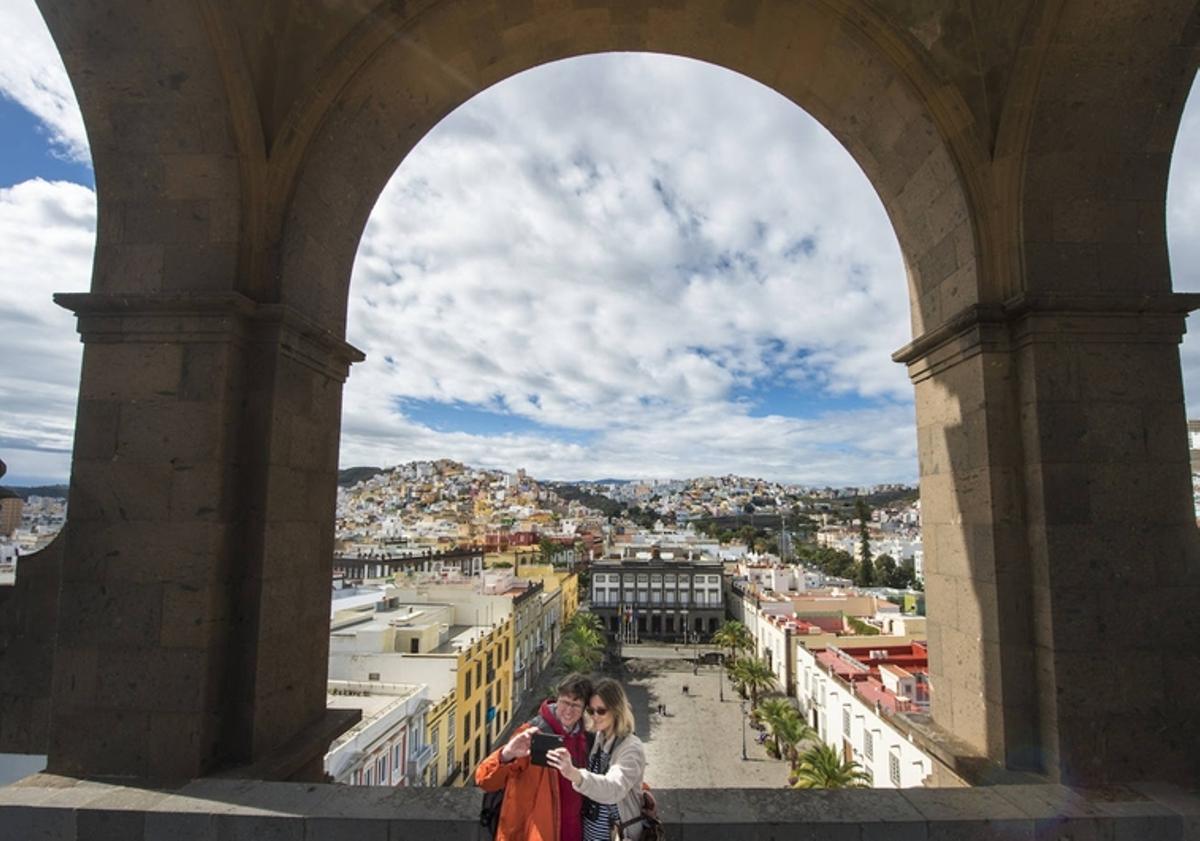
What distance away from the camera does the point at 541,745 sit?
2.53 meters

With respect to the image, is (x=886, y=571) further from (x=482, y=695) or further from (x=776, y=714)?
(x=482, y=695)

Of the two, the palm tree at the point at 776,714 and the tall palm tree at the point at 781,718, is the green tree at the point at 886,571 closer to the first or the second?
the tall palm tree at the point at 781,718

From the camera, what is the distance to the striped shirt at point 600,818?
2639 millimetres

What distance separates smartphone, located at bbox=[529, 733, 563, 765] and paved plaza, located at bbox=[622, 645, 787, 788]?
19.3 metres

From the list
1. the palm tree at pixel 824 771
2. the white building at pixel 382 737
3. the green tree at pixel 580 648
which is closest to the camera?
the white building at pixel 382 737

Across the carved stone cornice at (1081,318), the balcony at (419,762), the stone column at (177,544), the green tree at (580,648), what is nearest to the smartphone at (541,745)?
the stone column at (177,544)

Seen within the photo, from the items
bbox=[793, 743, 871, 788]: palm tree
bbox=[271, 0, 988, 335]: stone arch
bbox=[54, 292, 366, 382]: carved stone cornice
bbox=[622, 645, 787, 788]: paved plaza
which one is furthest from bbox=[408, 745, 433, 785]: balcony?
bbox=[54, 292, 366, 382]: carved stone cornice

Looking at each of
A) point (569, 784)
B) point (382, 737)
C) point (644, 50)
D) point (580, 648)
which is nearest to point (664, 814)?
point (569, 784)

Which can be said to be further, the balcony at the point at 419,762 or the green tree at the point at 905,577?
the green tree at the point at 905,577

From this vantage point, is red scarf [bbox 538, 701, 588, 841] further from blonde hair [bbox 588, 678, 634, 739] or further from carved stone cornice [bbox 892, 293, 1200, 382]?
carved stone cornice [bbox 892, 293, 1200, 382]

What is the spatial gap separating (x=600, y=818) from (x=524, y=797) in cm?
31

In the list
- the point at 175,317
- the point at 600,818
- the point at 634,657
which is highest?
the point at 175,317

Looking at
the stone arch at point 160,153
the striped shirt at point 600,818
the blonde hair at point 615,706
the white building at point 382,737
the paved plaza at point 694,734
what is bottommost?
the paved plaza at point 694,734

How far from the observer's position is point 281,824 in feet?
10.8
